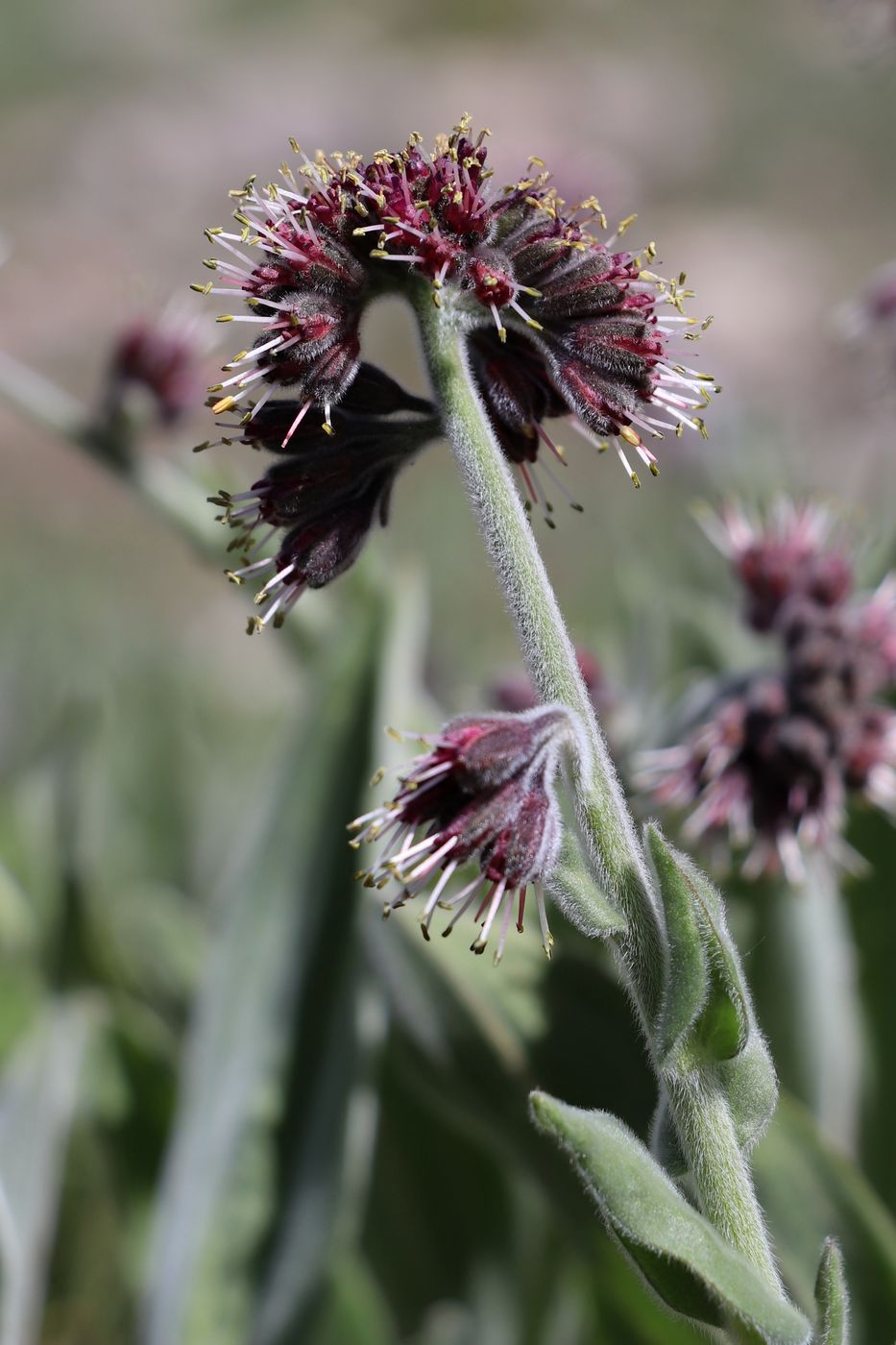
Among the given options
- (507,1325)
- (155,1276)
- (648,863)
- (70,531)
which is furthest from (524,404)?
(70,531)

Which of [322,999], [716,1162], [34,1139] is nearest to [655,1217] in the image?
[716,1162]

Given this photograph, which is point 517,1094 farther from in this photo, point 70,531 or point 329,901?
point 70,531

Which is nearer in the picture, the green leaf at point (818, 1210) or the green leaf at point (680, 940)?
the green leaf at point (680, 940)

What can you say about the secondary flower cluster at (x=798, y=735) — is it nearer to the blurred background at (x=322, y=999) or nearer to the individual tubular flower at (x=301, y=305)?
the blurred background at (x=322, y=999)

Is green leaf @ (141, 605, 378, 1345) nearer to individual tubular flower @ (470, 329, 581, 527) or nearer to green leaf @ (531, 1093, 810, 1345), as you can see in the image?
individual tubular flower @ (470, 329, 581, 527)

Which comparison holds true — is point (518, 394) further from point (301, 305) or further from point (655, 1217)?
point (655, 1217)

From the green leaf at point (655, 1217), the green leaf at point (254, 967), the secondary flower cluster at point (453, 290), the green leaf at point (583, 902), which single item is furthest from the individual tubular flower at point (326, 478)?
the green leaf at point (254, 967)
